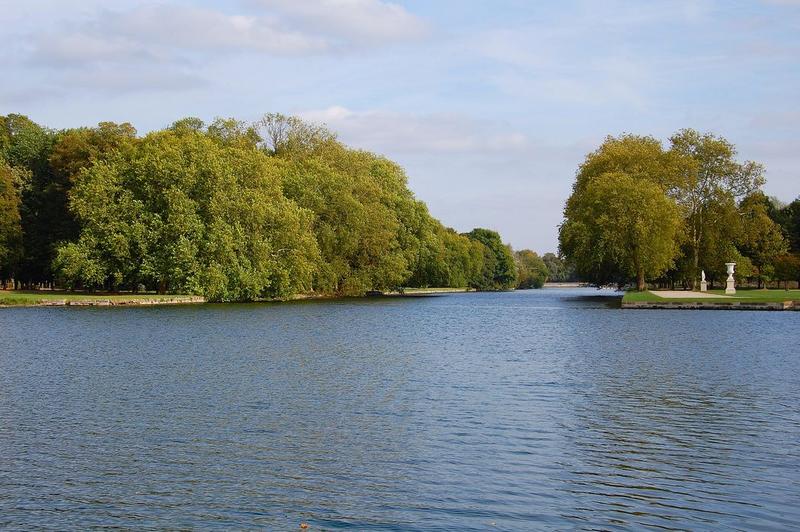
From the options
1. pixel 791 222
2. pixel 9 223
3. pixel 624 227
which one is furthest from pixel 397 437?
pixel 791 222

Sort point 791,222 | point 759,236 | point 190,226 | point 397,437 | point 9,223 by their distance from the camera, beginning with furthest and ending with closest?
point 791,222
point 759,236
point 9,223
point 190,226
point 397,437

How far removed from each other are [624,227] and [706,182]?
2029 centimetres

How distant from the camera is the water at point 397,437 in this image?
11438 mm

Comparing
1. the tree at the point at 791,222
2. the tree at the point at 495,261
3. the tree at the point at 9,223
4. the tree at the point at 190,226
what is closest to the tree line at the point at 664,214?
the tree at the point at 791,222

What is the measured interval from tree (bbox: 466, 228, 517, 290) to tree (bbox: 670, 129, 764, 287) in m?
90.7

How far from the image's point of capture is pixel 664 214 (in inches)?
3041

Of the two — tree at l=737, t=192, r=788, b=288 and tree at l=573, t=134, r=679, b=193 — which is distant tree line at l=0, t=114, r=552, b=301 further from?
tree at l=737, t=192, r=788, b=288

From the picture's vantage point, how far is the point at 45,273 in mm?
87625

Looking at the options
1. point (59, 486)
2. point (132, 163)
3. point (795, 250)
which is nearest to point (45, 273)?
point (132, 163)

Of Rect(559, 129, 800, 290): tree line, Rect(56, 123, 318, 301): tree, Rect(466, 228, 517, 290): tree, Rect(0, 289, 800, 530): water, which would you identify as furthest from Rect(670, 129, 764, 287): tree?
Rect(466, 228, 517, 290): tree

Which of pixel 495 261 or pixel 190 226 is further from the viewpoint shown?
pixel 495 261

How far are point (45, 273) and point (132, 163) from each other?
21.3 m

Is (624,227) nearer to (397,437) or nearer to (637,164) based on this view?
(637,164)

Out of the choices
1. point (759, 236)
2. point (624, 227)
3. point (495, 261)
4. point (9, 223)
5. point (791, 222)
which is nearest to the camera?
point (624, 227)
